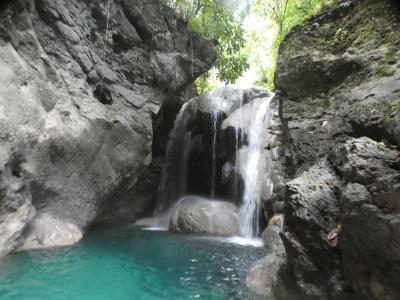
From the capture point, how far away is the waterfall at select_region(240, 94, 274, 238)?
37.6 ft

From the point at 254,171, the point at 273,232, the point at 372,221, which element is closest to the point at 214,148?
the point at 254,171

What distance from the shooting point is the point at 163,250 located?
912 centimetres

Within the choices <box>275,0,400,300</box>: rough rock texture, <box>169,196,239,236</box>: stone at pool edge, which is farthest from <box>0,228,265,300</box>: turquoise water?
<box>275,0,400,300</box>: rough rock texture

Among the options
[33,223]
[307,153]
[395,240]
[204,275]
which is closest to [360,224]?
[395,240]

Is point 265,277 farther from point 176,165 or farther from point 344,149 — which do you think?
point 176,165

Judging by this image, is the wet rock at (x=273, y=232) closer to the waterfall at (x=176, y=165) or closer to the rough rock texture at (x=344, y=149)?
the rough rock texture at (x=344, y=149)

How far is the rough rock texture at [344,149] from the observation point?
136 inches

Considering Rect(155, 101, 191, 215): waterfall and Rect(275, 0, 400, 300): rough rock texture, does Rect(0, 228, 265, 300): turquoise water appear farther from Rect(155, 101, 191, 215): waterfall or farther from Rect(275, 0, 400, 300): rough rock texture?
Rect(155, 101, 191, 215): waterfall

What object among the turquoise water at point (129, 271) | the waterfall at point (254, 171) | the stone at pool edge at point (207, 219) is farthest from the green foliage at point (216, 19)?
→ the turquoise water at point (129, 271)

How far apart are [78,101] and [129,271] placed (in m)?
5.52

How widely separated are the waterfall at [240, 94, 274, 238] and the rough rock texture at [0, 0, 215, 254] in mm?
3595

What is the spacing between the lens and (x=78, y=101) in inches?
386

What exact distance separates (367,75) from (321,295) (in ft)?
12.1

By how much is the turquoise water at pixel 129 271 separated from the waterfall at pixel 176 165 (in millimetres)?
6064
